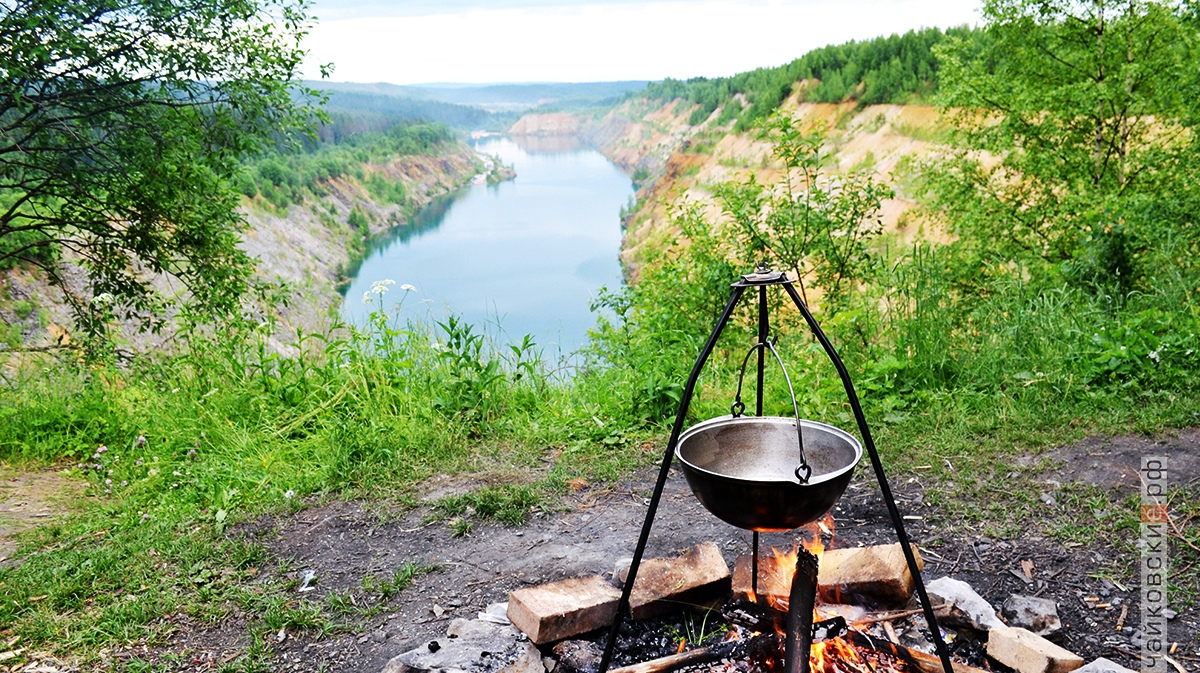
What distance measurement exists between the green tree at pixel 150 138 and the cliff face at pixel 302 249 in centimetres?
37

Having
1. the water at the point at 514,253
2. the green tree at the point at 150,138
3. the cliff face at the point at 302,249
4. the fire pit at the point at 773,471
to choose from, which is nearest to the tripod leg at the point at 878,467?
the fire pit at the point at 773,471

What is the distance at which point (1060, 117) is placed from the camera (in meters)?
9.37

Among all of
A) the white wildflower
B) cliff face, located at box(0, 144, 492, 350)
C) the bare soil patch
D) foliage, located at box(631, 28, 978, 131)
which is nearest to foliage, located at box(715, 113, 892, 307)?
the white wildflower

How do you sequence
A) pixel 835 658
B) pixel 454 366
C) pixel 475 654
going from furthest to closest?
pixel 454 366 < pixel 475 654 < pixel 835 658

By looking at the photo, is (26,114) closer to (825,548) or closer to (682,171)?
(825,548)

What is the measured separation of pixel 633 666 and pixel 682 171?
4298cm

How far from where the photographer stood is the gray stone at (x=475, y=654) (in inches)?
91.1

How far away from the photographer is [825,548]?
3070 millimetres

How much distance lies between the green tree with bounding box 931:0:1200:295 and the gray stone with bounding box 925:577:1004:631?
714cm

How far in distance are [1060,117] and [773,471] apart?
9306 millimetres

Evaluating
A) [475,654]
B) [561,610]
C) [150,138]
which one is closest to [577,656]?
[561,610]

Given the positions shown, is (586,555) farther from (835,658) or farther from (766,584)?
(835,658)

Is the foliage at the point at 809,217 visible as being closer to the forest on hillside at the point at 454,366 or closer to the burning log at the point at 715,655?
the forest on hillside at the point at 454,366

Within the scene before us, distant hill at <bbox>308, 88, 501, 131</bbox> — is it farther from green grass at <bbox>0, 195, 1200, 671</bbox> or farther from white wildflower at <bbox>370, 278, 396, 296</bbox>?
green grass at <bbox>0, 195, 1200, 671</bbox>
